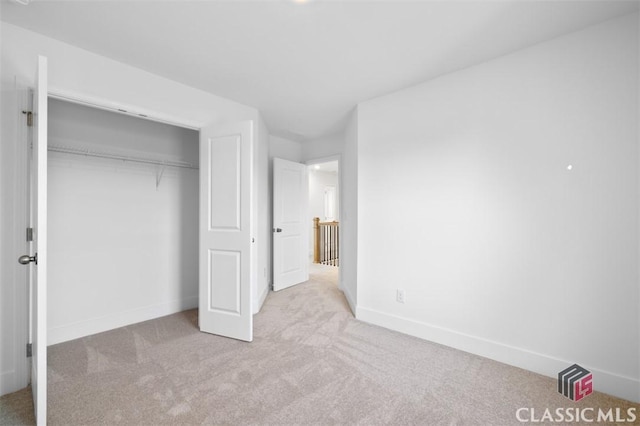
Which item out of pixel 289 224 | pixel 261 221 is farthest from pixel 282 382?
pixel 289 224

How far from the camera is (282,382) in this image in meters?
1.88

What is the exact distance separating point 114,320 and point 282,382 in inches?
79.8

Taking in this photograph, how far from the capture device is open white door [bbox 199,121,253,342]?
2.53 metres

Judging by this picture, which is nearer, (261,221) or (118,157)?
(118,157)

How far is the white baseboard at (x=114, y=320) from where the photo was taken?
7.97 feet

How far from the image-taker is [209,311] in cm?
269

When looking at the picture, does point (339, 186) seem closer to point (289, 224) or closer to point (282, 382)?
point (289, 224)

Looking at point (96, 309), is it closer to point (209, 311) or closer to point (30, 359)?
point (30, 359)

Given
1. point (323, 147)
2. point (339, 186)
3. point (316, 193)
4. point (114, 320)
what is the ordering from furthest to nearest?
1. point (316, 193)
2. point (323, 147)
3. point (339, 186)
4. point (114, 320)

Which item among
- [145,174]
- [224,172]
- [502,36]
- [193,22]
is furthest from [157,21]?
[502,36]

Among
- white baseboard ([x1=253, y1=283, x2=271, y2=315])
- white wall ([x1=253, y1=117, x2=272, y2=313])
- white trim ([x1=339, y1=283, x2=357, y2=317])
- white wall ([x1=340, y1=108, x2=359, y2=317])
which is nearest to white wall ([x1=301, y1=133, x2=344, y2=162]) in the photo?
white wall ([x1=340, y1=108, x2=359, y2=317])

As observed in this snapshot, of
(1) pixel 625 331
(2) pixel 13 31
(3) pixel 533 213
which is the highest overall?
(2) pixel 13 31

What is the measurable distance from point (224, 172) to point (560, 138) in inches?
109

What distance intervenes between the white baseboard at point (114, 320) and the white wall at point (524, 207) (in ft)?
7.69
